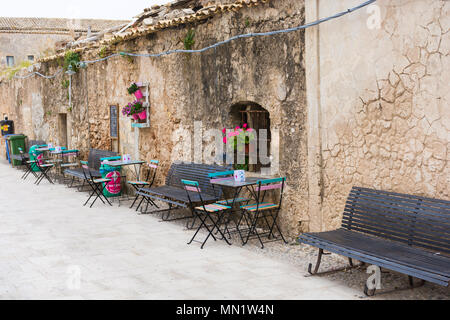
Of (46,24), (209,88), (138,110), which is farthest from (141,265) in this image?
(46,24)

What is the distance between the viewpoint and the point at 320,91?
635cm

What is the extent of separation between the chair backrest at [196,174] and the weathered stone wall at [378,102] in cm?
188

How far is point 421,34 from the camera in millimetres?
5047

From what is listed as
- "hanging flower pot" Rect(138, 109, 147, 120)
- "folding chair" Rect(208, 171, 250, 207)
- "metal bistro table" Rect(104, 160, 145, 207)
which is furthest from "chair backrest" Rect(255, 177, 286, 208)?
"hanging flower pot" Rect(138, 109, 147, 120)

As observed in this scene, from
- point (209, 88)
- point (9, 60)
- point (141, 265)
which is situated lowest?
point (141, 265)

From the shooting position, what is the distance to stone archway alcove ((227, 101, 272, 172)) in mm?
7695

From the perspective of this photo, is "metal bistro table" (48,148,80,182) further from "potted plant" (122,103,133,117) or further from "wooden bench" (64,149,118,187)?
"potted plant" (122,103,133,117)

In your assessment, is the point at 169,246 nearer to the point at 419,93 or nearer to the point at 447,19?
the point at 419,93

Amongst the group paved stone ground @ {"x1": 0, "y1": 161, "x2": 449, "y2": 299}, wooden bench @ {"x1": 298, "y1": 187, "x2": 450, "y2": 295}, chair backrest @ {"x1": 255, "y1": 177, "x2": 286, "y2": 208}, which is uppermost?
chair backrest @ {"x1": 255, "y1": 177, "x2": 286, "y2": 208}

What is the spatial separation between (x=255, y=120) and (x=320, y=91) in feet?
5.59

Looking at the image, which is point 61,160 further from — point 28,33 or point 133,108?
point 28,33

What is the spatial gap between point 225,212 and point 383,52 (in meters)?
3.67

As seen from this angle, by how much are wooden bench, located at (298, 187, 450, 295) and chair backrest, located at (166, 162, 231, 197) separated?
2.57m
